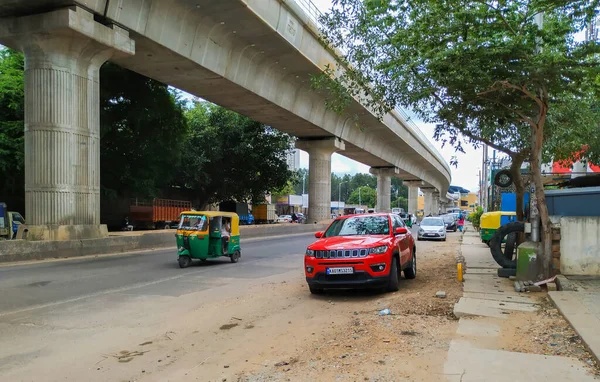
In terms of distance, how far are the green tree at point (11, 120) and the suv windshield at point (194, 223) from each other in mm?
13714

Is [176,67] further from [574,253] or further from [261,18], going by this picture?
[574,253]

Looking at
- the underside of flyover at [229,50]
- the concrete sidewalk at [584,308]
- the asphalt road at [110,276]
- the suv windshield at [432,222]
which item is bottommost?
the asphalt road at [110,276]

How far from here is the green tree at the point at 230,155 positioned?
36875mm

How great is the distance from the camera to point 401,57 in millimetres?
10977

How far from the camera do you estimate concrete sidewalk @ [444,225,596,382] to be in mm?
4500

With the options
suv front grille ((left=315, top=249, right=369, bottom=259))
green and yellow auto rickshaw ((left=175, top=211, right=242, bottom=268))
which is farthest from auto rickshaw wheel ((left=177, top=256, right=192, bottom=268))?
suv front grille ((left=315, top=249, right=369, bottom=259))

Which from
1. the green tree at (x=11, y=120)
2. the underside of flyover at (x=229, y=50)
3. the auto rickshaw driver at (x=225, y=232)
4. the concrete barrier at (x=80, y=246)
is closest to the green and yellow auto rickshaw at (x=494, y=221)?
the underside of flyover at (x=229, y=50)

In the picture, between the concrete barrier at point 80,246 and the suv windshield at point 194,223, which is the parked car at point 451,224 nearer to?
the concrete barrier at point 80,246

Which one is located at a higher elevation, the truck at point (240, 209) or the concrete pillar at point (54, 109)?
the concrete pillar at point (54, 109)

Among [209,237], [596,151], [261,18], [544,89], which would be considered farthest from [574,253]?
[261,18]

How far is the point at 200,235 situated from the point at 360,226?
5.28m

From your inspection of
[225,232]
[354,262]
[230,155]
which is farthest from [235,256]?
[230,155]

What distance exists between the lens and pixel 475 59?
9812 mm

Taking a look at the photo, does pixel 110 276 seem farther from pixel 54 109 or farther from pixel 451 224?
pixel 451 224
